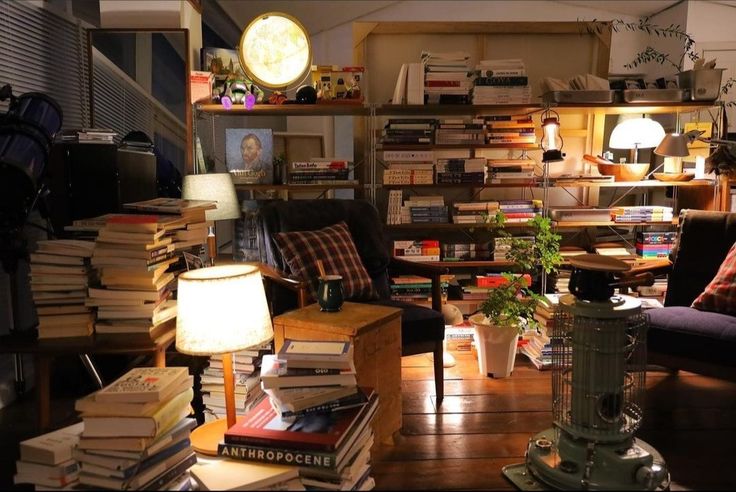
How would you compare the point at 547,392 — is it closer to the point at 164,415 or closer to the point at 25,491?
the point at 164,415

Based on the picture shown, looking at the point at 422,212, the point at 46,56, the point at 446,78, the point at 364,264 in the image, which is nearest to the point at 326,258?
the point at 364,264

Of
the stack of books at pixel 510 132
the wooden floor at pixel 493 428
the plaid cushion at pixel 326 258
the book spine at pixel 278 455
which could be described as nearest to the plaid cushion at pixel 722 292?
the wooden floor at pixel 493 428

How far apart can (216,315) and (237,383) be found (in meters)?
0.83

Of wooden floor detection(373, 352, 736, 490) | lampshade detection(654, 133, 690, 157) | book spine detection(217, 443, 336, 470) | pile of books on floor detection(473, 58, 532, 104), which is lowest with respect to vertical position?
wooden floor detection(373, 352, 736, 490)

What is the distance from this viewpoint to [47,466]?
160cm

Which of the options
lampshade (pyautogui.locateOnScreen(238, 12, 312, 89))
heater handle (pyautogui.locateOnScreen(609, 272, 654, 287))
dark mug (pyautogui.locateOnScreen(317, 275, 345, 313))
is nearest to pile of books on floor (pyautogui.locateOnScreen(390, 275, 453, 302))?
heater handle (pyautogui.locateOnScreen(609, 272, 654, 287))

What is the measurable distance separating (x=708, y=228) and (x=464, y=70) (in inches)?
67.1

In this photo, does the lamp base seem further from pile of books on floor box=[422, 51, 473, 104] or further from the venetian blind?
pile of books on floor box=[422, 51, 473, 104]

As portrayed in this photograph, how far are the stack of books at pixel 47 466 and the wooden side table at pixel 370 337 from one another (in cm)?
83

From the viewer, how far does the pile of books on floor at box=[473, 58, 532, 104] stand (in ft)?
12.3

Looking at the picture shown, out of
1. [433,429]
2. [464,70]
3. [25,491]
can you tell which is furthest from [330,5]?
[25,491]

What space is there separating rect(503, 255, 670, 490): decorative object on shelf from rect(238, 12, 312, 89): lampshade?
2.03 meters

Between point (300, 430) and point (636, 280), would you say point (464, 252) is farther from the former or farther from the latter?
point (300, 430)

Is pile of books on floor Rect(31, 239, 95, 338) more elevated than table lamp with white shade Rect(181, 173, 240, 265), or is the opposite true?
table lamp with white shade Rect(181, 173, 240, 265)
